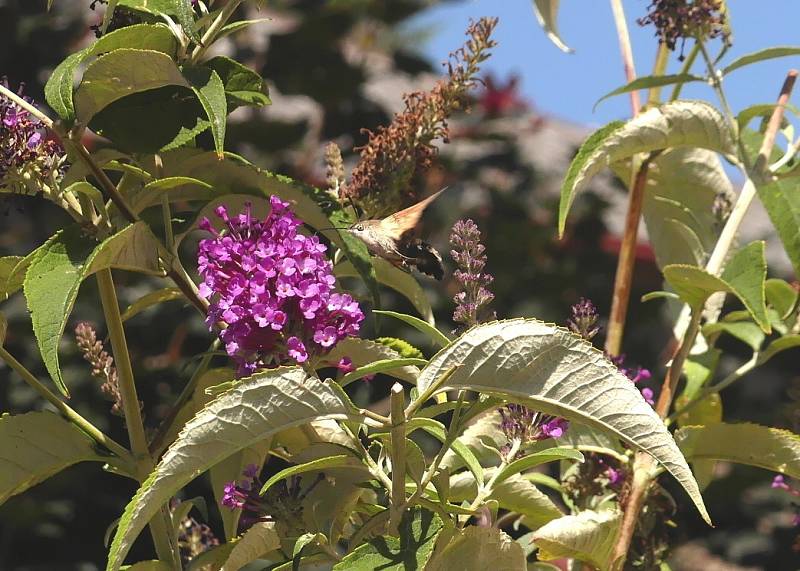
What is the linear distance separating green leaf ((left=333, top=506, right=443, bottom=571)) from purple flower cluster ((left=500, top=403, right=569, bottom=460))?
0.35 ft

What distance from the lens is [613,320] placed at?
1.21m

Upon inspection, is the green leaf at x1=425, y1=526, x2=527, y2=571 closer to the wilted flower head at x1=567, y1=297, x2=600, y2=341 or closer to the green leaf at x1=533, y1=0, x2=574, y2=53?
the wilted flower head at x1=567, y1=297, x2=600, y2=341

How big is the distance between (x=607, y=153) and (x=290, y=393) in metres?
0.48

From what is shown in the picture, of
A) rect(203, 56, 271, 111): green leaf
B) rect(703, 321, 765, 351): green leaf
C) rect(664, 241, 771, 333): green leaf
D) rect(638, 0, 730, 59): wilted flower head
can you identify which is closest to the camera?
rect(203, 56, 271, 111): green leaf

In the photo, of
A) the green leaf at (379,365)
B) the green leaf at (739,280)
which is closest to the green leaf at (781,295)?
the green leaf at (739,280)

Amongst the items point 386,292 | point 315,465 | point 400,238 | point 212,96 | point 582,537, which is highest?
point 212,96

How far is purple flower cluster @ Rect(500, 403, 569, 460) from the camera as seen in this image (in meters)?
0.80

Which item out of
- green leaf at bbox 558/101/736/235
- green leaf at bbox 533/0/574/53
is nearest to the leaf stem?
green leaf at bbox 558/101/736/235

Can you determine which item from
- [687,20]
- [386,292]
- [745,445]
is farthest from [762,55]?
[386,292]

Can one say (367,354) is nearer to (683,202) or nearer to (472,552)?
(472,552)

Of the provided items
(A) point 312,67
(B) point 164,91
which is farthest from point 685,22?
(A) point 312,67

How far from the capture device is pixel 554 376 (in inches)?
27.0

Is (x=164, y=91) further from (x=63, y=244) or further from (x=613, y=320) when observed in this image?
(x=613, y=320)

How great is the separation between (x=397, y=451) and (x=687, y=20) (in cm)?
60
